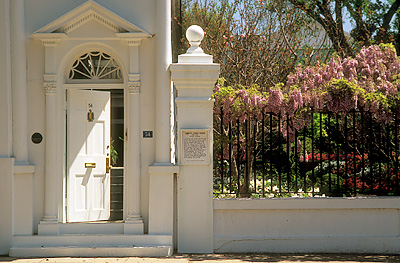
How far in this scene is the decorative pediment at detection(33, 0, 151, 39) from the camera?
925 centimetres

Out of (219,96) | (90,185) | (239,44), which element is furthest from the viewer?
(239,44)

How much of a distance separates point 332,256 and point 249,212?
143cm

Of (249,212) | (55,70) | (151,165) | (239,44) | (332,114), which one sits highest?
(239,44)

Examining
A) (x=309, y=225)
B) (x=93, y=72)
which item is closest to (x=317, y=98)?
(x=309, y=225)

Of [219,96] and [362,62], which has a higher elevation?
[362,62]

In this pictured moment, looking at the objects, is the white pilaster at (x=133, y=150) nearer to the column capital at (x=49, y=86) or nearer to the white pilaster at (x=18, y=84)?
the column capital at (x=49, y=86)

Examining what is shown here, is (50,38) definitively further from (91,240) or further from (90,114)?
(91,240)

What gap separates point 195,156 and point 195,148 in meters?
0.13

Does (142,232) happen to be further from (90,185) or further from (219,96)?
(219,96)

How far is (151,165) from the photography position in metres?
9.29

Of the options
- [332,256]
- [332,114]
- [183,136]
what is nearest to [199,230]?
[183,136]

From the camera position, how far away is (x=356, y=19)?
20.7 metres

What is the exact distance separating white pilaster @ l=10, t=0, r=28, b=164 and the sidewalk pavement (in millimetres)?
1739

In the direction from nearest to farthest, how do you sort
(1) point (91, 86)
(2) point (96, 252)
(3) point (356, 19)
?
(2) point (96, 252), (1) point (91, 86), (3) point (356, 19)
